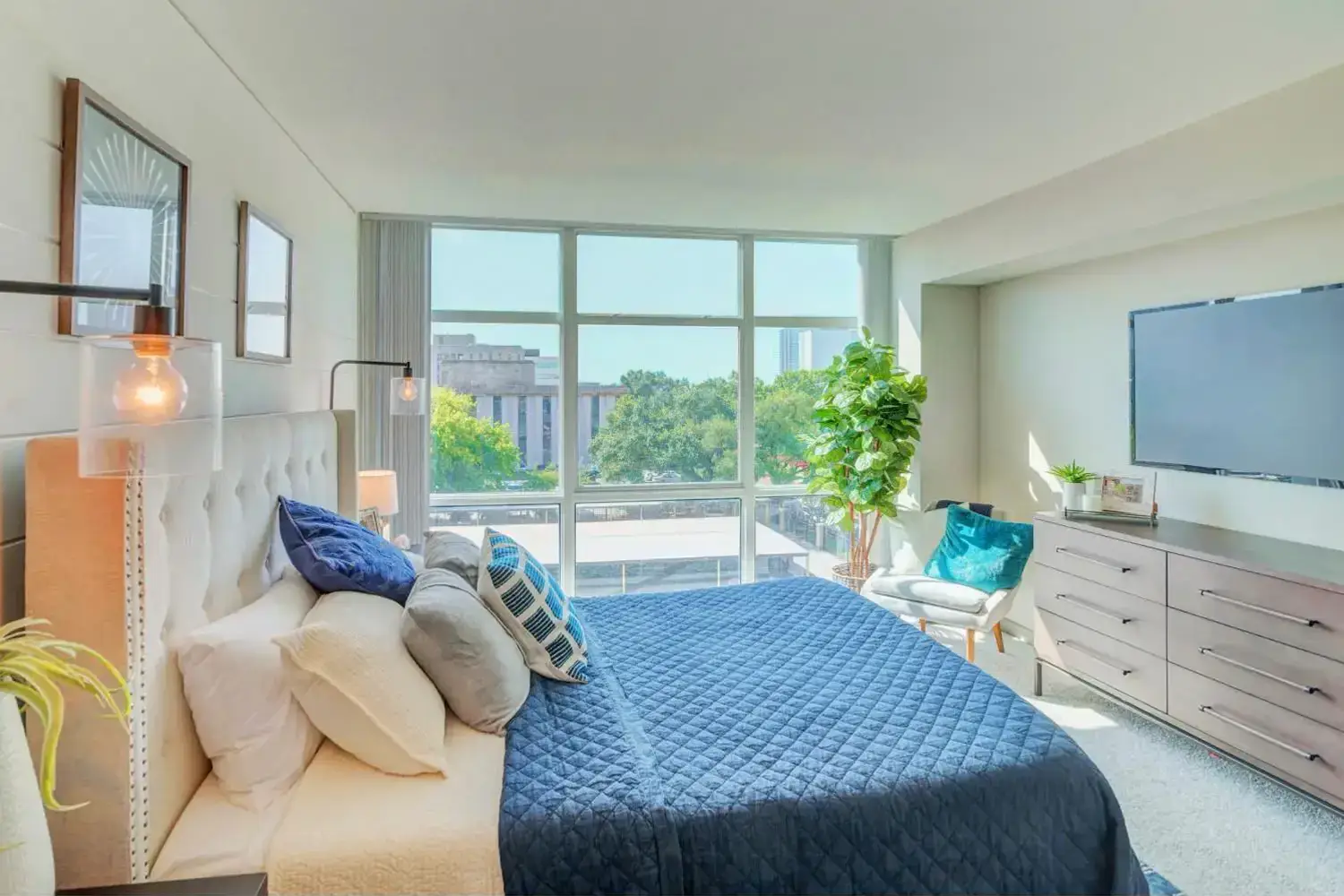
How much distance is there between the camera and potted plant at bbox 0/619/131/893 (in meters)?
0.88

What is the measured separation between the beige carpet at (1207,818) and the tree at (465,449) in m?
3.29

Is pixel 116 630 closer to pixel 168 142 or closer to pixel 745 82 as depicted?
pixel 168 142

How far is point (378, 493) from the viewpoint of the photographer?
3318 mm

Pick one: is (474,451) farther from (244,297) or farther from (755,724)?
(755,724)

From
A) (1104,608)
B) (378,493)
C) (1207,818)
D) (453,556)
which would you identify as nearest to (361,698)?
(453,556)

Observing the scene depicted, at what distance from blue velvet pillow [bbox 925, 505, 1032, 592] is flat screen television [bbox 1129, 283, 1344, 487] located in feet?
2.28

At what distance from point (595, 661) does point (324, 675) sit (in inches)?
36.7

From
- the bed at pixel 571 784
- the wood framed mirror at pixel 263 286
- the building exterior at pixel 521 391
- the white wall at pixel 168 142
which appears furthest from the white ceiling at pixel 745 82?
the bed at pixel 571 784

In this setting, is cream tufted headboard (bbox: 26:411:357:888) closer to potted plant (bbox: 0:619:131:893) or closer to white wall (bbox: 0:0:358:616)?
white wall (bbox: 0:0:358:616)

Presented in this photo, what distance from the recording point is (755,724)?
1825 millimetres

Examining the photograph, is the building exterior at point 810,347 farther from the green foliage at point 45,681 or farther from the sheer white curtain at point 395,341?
the green foliage at point 45,681

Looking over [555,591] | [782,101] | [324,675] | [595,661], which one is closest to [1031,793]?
[595,661]

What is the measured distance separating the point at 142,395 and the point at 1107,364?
4059mm

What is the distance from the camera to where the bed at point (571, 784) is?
1.25m
